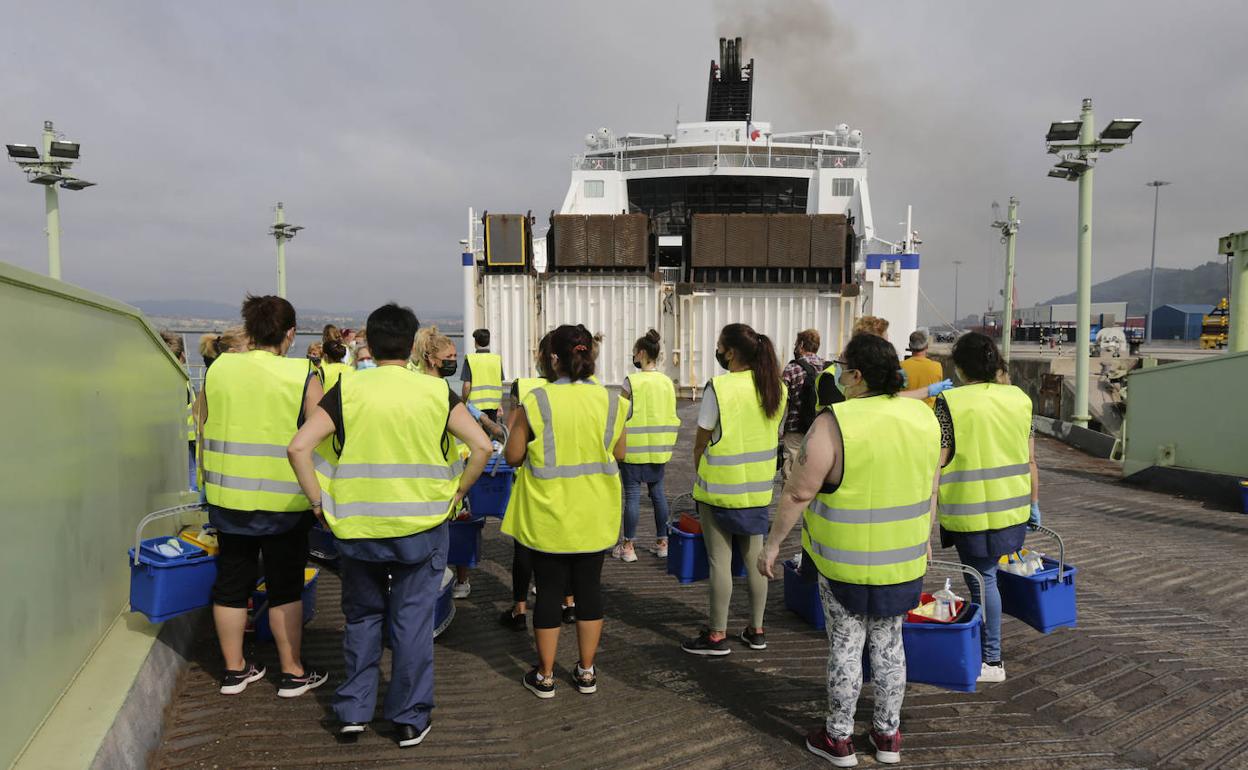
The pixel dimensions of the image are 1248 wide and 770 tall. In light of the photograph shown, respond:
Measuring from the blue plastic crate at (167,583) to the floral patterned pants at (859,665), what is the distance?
278 cm

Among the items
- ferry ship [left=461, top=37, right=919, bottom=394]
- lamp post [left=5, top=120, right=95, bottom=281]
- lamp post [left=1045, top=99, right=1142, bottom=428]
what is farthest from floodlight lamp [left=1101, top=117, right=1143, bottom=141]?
lamp post [left=5, top=120, right=95, bottom=281]

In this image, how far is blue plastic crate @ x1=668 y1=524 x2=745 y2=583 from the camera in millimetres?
4500

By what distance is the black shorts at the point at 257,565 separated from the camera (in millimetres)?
3445

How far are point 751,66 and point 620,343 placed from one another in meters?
17.2

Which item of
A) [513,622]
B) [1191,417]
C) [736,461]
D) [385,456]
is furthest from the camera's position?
[1191,417]

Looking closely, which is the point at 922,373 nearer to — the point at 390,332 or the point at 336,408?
the point at 390,332

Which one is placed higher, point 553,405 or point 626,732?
point 553,405

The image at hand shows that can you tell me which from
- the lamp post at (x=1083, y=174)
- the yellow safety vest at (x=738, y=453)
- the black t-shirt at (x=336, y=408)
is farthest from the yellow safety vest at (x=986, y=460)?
the lamp post at (x=1083, y=174)

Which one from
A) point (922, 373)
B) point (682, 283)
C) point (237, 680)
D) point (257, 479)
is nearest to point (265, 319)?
point (257, 479)

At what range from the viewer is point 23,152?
12820mm

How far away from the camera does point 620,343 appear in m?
14.9

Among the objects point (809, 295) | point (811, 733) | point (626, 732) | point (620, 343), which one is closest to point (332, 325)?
point (626, 732)

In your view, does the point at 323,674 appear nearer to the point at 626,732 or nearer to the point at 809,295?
the point at 626,732

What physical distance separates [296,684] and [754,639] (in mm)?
2347
